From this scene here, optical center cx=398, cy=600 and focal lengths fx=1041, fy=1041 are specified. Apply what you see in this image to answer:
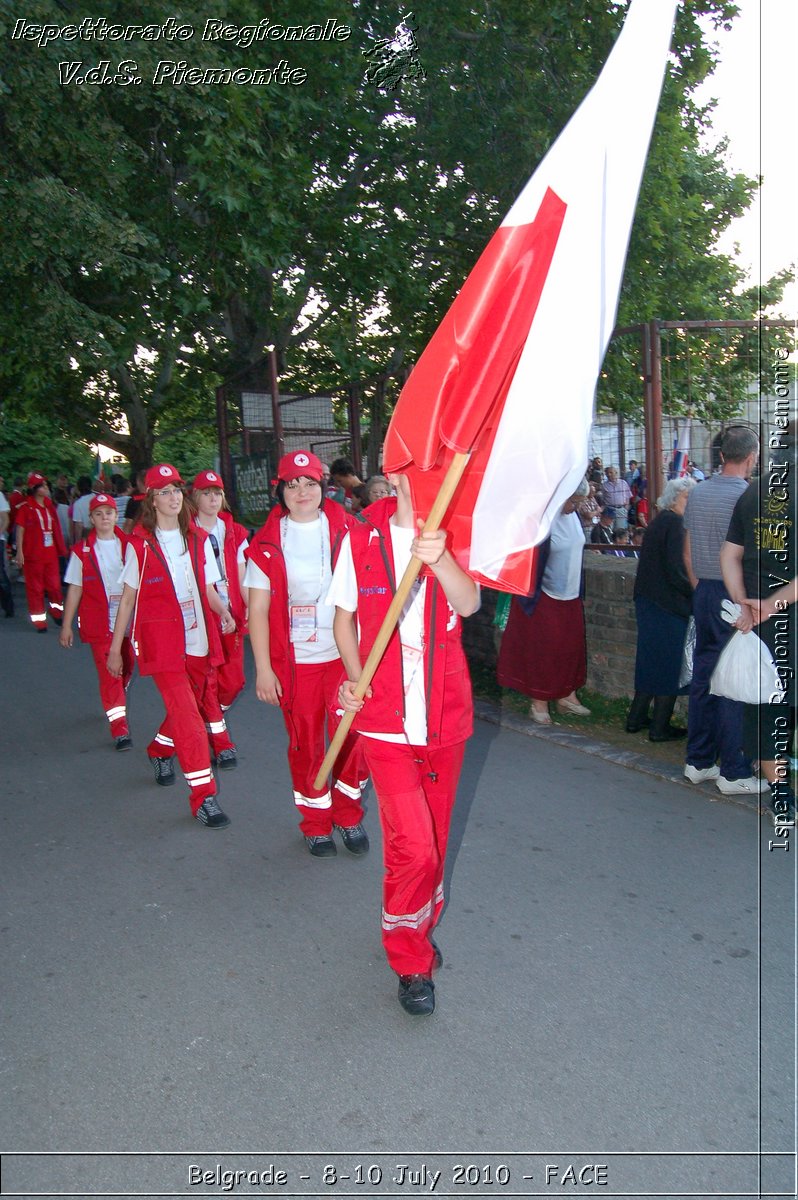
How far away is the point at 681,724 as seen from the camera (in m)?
7.55

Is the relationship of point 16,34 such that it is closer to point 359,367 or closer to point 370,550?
point 359,367

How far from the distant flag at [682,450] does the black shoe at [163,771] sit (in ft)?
13.9

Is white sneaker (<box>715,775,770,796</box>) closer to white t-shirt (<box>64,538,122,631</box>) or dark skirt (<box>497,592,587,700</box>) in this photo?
dark skirt (<box>497,592,587,700</box>)

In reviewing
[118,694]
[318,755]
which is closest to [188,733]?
[318,755]

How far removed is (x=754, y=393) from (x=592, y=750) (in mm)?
2666

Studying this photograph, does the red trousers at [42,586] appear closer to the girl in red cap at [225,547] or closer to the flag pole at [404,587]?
the girl in red cap at [225,547]

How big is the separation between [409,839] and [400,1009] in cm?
67

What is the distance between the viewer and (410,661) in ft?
12.5

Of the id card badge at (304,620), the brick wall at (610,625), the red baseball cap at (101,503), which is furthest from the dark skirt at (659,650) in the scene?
the red baseball cap at (101,503)

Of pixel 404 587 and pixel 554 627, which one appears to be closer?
pixel 404 587

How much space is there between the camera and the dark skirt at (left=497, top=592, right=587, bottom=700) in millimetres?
7699

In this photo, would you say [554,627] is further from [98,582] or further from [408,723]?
[408,723]

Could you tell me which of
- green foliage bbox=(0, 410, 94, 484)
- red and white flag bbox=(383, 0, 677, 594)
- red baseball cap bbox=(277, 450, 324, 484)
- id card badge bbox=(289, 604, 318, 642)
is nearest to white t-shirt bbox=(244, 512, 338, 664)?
id card badge bbox=(289, 604, 318, 642)

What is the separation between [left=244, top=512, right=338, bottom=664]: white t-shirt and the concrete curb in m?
2.39
